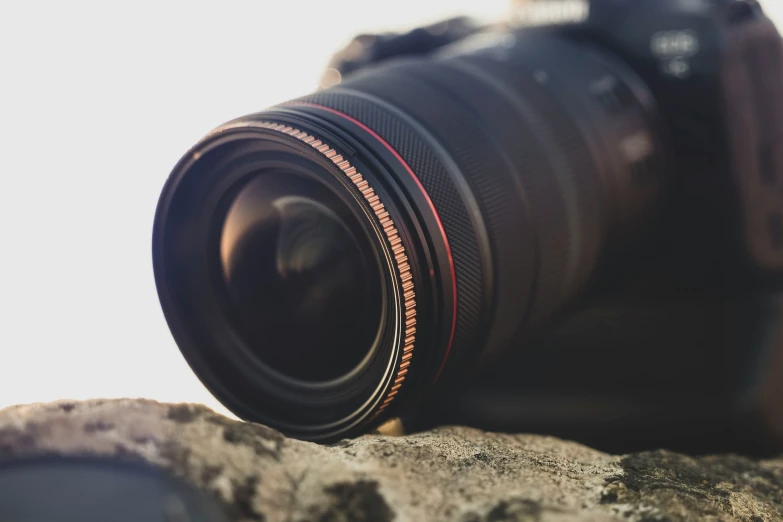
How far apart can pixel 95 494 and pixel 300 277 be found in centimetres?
34

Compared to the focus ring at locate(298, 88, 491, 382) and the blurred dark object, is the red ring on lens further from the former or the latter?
the blurred dark object

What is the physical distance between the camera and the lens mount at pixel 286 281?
0.64 metres

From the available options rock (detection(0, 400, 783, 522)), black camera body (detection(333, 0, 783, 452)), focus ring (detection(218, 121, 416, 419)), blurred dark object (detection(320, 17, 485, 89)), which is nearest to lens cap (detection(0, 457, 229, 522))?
rock (detection(0, 400, 783, 522))

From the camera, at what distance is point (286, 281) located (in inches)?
29.8

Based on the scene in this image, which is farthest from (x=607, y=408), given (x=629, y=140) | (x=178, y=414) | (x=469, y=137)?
(x=178, y=414)

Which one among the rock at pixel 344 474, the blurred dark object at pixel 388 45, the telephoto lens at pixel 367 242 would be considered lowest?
the rock at pixel 344 474

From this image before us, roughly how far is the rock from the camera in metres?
0.11

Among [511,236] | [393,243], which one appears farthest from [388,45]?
[393,243]

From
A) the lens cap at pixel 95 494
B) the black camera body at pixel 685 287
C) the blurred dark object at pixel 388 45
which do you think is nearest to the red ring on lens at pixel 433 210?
the lens cap at pixel 95 494

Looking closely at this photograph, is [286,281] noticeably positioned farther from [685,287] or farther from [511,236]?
[685,287]

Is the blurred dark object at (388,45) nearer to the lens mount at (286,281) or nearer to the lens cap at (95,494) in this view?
the lens mount at (286,281)

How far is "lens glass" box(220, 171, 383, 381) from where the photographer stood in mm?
717

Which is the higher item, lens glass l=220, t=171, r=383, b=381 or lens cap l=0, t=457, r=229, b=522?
lens glass l=220, t=171, r=383, b=381

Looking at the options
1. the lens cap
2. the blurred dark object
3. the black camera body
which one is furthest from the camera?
the blurred dark object
